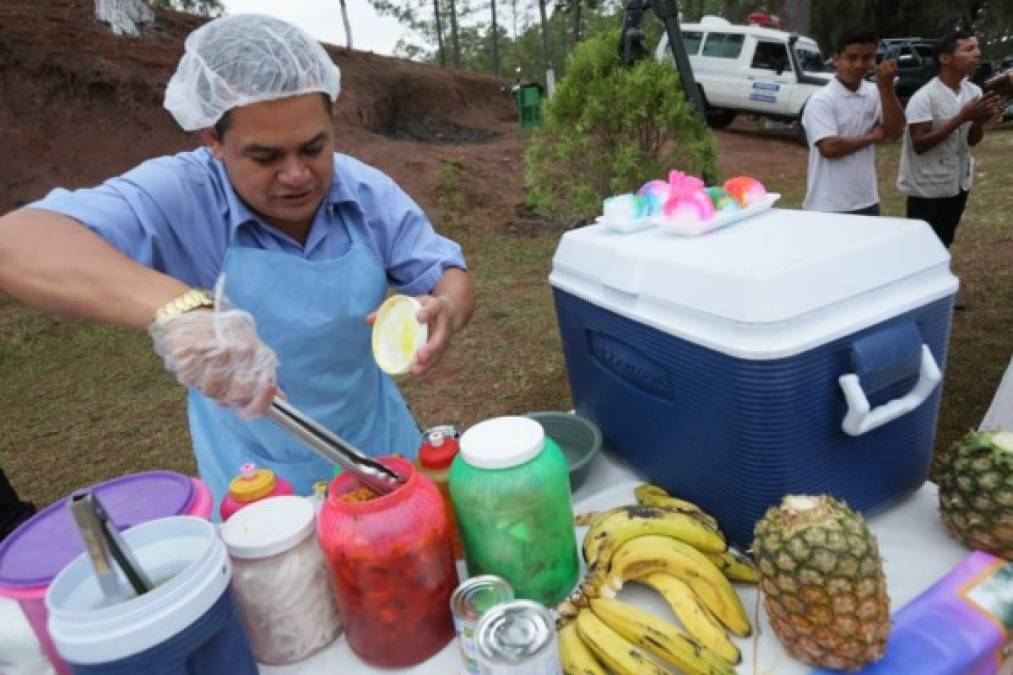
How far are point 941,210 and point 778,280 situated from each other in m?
3.93

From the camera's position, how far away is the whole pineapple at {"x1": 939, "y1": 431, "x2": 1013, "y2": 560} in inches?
43.4

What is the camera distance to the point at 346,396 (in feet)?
5.79

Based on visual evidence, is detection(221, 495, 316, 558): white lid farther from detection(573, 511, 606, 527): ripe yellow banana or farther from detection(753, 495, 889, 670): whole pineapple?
detection(753, 495, 889, 670): whole pineapple

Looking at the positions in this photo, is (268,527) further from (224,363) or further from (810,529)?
(810,529)

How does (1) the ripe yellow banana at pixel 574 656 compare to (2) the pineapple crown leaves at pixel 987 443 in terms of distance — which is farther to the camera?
(2) the pineapple crown leaves at pixel 987 443

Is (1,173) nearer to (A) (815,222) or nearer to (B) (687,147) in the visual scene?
(B) (687,147)

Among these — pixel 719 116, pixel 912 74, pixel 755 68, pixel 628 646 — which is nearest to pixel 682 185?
pixel 628 646

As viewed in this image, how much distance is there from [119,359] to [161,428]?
5.89 ft

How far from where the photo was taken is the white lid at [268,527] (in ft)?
3.26

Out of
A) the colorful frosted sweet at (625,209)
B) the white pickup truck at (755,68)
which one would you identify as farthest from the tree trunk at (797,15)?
the colorful frosted sweet at (625,209)

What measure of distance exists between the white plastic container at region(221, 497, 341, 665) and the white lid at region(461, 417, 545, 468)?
0.29 metres

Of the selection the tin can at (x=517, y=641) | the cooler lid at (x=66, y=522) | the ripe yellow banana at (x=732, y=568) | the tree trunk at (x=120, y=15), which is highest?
the tree trunk at (x=120, y=15)

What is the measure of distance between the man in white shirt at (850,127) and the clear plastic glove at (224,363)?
3750 millimetres

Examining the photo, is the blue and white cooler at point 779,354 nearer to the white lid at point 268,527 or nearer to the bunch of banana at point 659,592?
the bunch of banana at point 659,592
